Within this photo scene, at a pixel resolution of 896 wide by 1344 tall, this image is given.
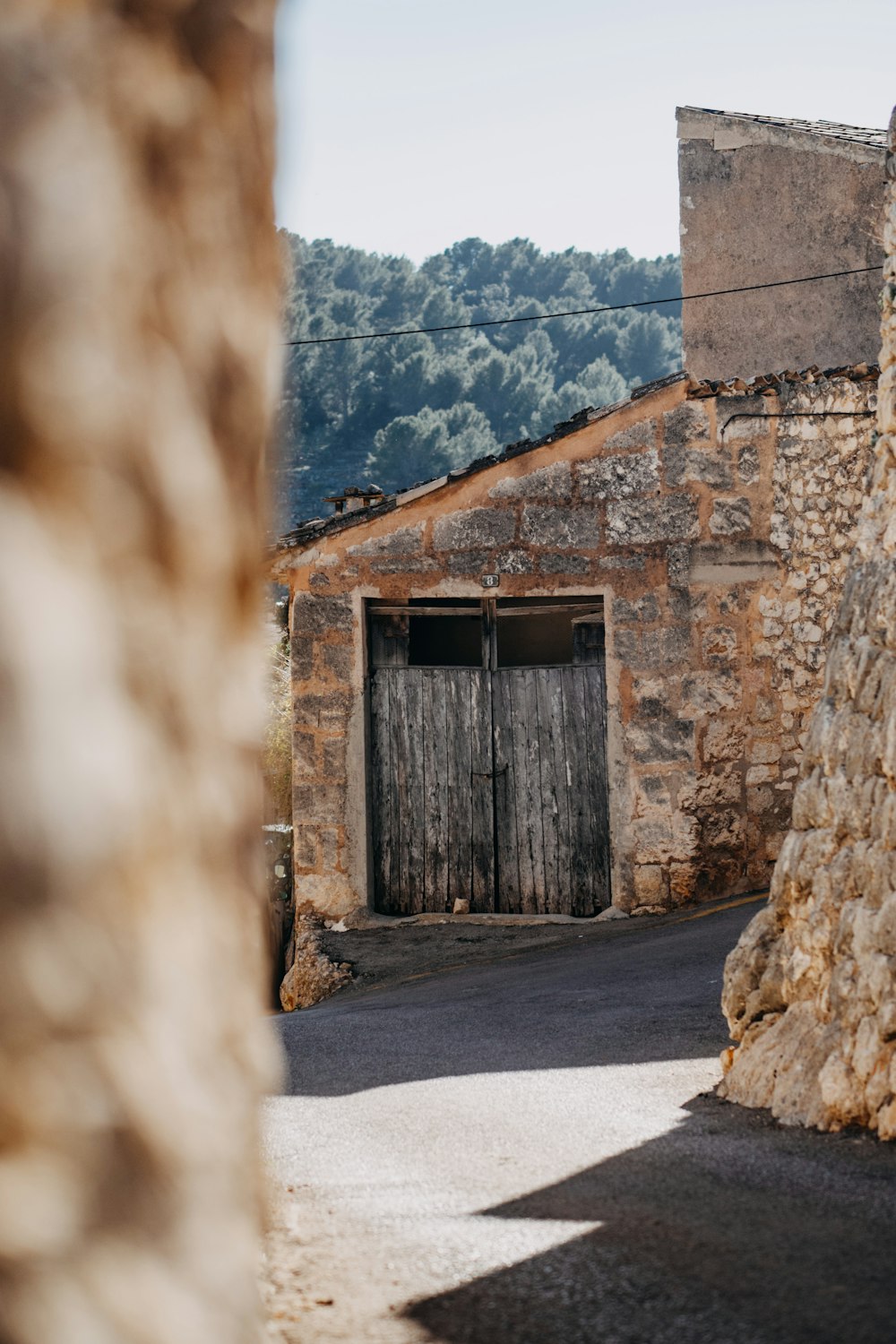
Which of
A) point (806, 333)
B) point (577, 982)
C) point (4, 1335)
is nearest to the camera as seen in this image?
point (4, 1335)

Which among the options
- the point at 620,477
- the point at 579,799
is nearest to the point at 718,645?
the point at 620,477

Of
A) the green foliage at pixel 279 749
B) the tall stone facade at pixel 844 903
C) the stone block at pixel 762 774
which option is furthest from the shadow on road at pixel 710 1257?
the green foliage at pixel 279 749

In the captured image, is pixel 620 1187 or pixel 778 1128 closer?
pixel 620 1187

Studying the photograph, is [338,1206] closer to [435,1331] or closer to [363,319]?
Result: [435,1331]

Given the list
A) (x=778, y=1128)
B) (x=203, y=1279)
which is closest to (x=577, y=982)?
(x=778, y=1128)

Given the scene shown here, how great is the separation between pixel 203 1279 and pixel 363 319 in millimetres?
51371

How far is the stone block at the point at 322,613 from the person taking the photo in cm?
923

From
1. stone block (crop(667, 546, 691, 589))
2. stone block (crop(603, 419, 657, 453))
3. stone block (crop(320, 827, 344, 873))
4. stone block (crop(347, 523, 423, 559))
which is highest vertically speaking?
stone block (crop(603, 419, 657, 453))

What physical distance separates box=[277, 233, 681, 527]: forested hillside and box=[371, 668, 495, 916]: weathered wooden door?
2858 cm

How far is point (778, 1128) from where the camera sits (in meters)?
3.54

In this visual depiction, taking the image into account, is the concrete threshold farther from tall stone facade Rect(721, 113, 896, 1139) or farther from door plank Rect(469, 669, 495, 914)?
tall stone facade Rect(721, 113, 896, 1139)

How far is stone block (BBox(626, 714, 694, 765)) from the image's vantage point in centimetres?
884

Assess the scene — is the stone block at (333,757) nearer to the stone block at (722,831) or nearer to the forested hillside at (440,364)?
the stone block at (722,831)

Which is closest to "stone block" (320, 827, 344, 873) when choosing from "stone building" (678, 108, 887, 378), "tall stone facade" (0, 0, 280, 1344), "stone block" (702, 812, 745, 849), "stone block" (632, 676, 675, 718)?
"stone block" (632, 676, 675, 718)
